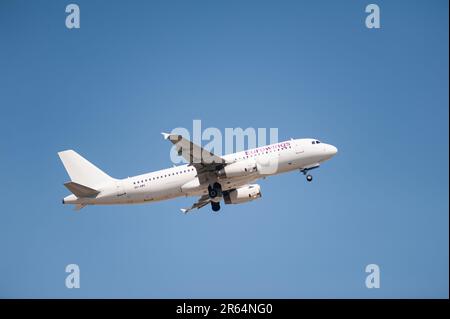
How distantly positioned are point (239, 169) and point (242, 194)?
301 inches

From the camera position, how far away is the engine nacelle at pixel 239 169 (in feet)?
203

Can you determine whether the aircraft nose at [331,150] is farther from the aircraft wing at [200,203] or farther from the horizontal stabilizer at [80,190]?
the horizontal stabilizer at [80,190]

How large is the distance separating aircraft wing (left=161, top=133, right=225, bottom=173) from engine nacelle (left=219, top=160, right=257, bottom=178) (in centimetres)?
73

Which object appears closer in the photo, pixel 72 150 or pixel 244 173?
pixel 244 173

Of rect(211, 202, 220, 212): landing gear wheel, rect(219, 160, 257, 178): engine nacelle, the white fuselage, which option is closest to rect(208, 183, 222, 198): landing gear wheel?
the white fuselage

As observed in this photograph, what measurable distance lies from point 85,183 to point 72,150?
13.6ft

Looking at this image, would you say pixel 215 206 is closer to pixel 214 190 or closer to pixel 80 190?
pixel 214 190

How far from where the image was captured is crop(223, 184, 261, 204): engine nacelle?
69062mm

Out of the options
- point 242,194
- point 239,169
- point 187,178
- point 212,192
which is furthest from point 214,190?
point 242,194

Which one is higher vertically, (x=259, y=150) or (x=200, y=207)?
(x=259, y=150)

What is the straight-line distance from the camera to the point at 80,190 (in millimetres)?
61750
